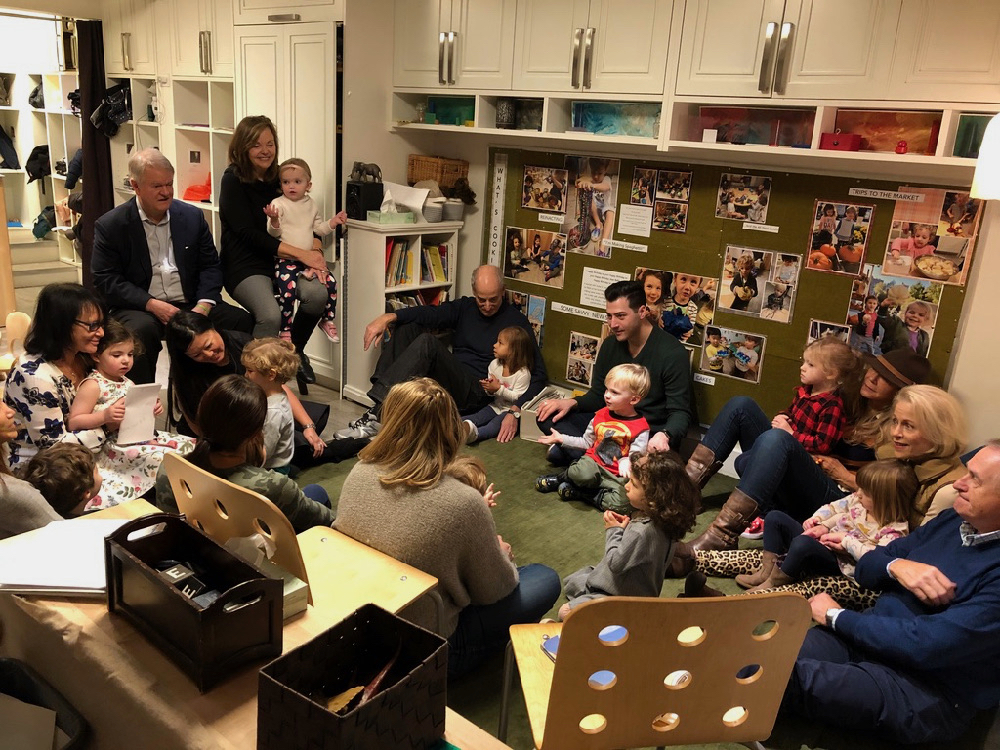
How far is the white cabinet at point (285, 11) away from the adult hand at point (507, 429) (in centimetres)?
230

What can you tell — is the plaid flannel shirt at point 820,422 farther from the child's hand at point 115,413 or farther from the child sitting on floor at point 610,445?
the child's hand at point 115,413

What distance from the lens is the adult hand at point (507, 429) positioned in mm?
3990

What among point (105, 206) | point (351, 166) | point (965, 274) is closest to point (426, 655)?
point (965, 274)

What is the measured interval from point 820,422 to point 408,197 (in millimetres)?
2574

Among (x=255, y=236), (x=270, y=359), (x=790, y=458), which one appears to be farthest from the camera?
(x=255, y=236)

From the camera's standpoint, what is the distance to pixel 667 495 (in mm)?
2115

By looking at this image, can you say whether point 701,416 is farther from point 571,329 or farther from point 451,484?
point 451,484

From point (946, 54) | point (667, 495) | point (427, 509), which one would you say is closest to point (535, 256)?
point (946, 54)

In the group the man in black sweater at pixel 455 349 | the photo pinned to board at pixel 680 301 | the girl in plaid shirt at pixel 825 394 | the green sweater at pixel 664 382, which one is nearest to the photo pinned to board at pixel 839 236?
the girl in plaid shirt at pixel 825 394

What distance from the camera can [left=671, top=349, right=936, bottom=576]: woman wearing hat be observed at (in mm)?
2969

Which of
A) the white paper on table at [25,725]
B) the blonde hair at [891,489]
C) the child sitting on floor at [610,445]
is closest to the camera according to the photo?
the white paper on table at [25,725]

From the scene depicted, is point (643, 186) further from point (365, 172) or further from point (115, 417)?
point (115, 417)

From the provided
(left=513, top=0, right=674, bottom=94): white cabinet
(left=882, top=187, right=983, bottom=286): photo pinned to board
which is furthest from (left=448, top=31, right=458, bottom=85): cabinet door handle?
(left=882, top=187, right=983, bottom=286): photo pinned to board

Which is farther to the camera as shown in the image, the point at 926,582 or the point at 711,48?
the point at 711,48
